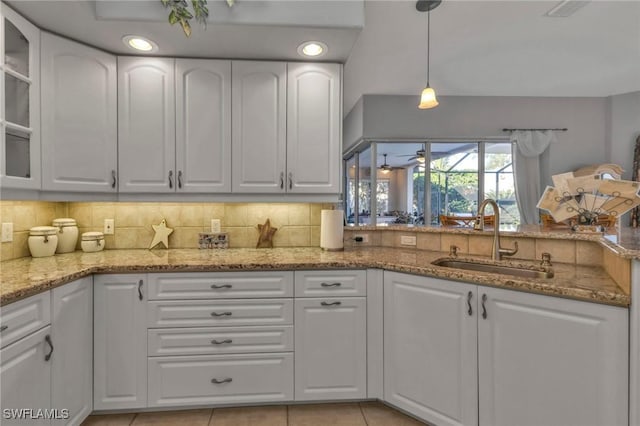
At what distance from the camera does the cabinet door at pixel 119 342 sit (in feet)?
5.77

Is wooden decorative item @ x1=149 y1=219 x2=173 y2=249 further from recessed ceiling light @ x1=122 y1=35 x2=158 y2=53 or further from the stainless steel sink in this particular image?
the stainless steel sink

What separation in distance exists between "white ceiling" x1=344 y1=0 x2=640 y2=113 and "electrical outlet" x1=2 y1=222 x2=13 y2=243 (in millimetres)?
2781

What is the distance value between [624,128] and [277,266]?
5.86 metres

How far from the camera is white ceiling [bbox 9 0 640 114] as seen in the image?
1875 mm

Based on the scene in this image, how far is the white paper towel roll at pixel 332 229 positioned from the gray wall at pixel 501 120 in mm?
2861

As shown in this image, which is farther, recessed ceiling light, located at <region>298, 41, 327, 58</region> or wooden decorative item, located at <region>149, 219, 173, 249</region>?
wooden decorative item, located at <region>149, 219, 173, 249</region>

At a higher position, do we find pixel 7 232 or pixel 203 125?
pixel 203 125

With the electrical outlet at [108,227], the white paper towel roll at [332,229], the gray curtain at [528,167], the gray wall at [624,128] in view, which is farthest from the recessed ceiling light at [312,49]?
the gray wall at [624,128]

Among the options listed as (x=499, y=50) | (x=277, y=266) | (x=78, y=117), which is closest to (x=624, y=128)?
(x=499, y=50)

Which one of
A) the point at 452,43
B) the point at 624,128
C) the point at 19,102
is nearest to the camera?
the point at 19,102

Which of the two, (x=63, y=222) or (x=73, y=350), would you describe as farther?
(x=63, y=222)

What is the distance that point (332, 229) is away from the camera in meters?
2.26

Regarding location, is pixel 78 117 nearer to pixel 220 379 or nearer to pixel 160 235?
pixel 160 235
